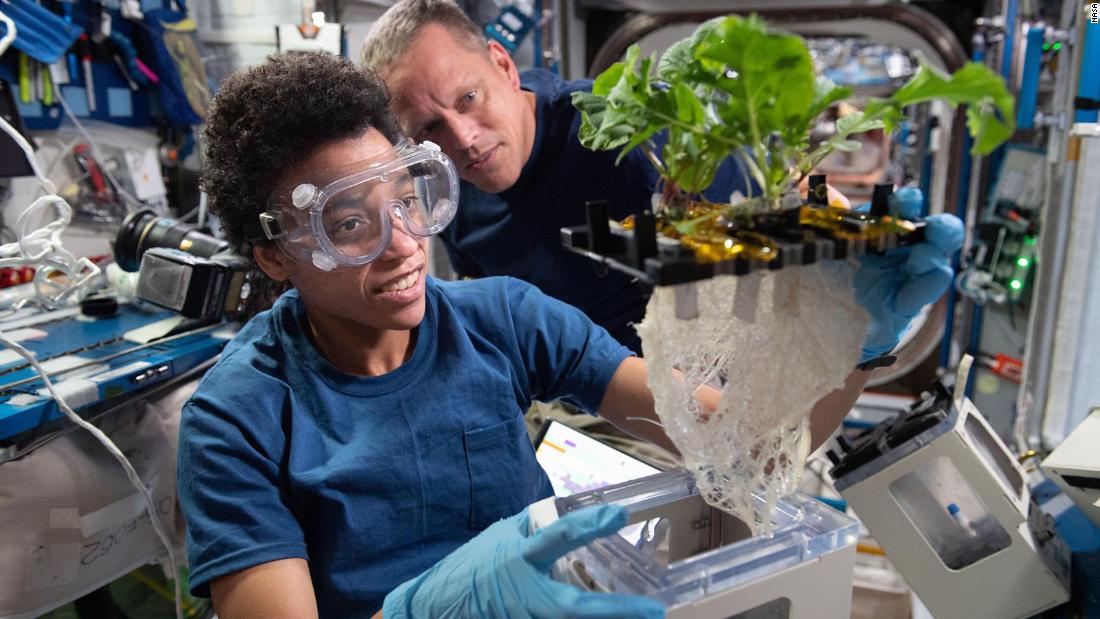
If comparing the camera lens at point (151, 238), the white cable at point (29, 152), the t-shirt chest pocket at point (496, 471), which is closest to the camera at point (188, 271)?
the camera lens at point (151, 238)

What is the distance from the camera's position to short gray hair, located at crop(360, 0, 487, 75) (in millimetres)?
1688

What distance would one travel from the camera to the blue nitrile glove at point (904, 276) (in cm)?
90

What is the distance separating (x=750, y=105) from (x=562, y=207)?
1.29 metres

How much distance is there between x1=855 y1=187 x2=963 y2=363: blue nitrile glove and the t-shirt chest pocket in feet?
1.92

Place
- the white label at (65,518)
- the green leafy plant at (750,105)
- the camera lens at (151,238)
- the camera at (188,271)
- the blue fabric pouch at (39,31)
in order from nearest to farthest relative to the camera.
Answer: the green leafy plant at (750,105)
the white label at (65,518)
the camera at (188,271)
the camera lens at (151,238)
the blue fabric pouch at (39,31)

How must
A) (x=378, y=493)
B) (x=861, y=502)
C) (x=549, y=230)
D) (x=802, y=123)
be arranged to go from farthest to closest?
(x=549, y=230)
(x=861, y=502)
(x=378, y=493)
(x=802, y=123)

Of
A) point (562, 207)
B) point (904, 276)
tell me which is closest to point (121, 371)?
point (562, 207)

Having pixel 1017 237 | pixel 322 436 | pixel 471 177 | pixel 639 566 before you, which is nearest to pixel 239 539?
pixel 322 436

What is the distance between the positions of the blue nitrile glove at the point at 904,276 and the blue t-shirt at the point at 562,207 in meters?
0.92

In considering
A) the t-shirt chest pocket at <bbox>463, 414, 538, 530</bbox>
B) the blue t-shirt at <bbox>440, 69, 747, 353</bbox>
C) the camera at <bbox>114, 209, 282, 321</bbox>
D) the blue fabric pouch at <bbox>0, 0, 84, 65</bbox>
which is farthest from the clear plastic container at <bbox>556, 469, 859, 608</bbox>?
the blue fabric pouch at <bbox>0, 0, 84, 65</bbox>

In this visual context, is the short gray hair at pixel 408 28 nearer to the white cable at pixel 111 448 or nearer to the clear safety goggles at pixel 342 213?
the clear safety goggles at pixel 342 213

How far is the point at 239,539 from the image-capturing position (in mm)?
1029

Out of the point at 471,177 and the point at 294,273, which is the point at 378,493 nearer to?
the point at 294,273

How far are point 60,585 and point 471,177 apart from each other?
1.31m
